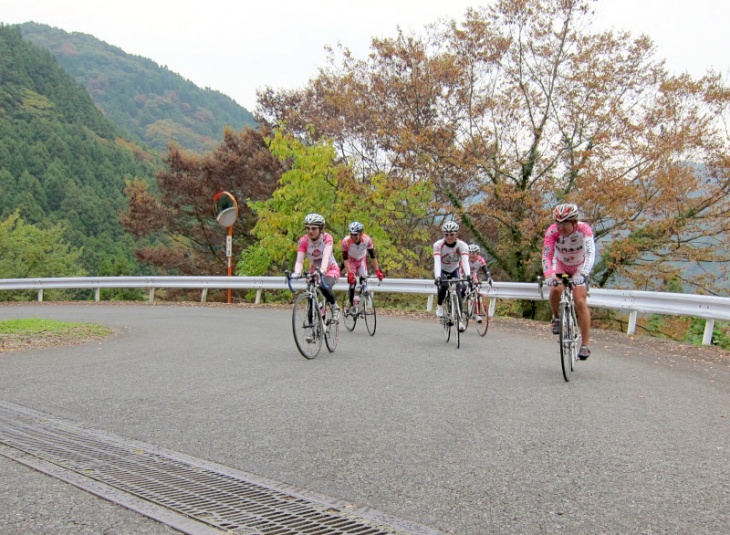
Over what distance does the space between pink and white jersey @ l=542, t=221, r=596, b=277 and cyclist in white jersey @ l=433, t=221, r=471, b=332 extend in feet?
8.52

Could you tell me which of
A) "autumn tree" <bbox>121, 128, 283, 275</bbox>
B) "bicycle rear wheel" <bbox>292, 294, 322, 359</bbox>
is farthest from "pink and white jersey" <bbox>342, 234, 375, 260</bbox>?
"autumn tree" <bbox>121, 128, 283, 275</bbox>

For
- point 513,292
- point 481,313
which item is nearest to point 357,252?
point 481,313

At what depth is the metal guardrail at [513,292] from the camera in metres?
11.8

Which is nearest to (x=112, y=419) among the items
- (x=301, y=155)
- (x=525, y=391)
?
(x=525, y=391)

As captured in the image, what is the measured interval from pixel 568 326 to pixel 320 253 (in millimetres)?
4072

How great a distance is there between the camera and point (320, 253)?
34.2 ft

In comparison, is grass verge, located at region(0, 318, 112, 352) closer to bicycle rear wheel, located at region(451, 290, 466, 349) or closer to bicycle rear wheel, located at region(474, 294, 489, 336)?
bicycle rear wheel, located at region(451, 290, 466, 349)

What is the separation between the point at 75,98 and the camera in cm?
13338

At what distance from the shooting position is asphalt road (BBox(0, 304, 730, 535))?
348 cm

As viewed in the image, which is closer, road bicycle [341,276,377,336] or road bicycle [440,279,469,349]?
road bicycle [440,279,469,349]

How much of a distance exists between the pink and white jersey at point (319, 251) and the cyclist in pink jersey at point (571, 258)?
3223mm

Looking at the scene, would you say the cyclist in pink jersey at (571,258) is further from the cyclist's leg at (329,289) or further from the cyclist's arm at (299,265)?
the cyclist's arm at (299,265)

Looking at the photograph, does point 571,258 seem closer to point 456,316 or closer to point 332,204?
point 456,316

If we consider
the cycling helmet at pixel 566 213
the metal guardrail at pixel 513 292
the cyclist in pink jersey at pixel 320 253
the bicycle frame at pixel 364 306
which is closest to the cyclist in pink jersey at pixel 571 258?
the cycling helmet at pixel 566 213
